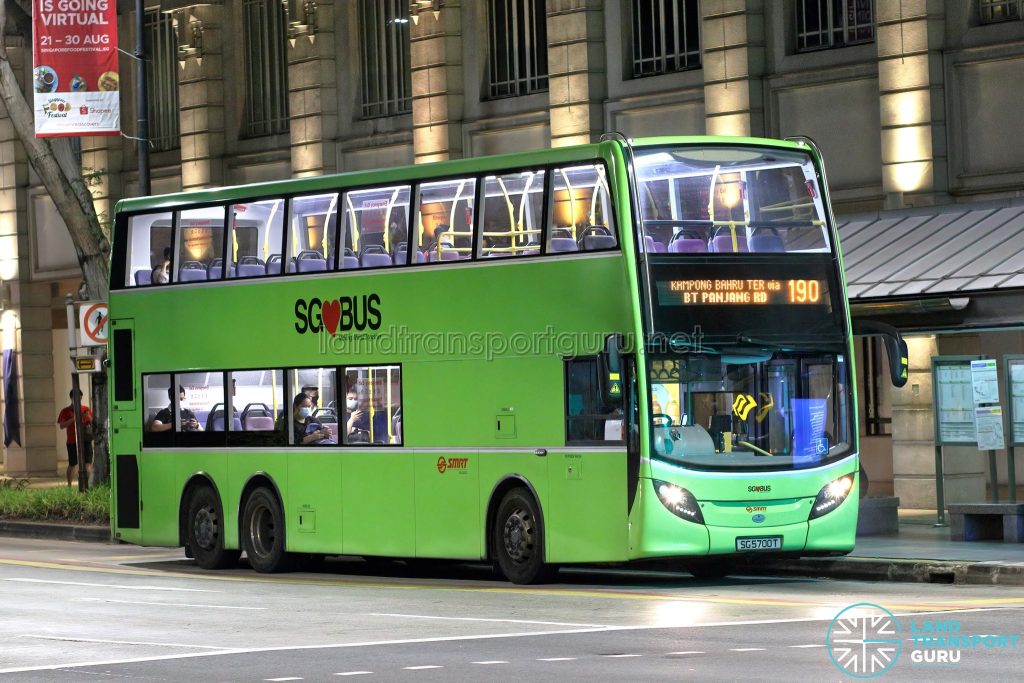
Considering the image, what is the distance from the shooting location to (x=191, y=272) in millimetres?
23531

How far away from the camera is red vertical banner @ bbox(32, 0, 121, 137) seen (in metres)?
28.4

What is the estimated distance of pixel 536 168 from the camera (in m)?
19.5

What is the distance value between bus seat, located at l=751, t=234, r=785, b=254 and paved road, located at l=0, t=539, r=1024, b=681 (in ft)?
10.4

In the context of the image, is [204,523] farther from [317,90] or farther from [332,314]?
[317,90]

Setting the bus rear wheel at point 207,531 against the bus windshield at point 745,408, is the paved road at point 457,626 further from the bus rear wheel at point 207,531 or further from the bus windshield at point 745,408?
the bus windshield at point 745,408

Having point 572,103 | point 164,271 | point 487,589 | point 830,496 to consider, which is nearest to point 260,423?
point 164,271

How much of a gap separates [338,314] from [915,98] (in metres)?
9.81

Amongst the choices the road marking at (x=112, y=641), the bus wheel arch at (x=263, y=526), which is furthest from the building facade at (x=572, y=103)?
the road marking at (x=112, y=641)

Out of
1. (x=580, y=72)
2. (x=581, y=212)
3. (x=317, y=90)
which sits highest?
(x=317, y=90)

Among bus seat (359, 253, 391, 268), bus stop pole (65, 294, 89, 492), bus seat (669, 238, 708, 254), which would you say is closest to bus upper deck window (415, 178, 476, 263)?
bus seat (359, 253, 391, 268)

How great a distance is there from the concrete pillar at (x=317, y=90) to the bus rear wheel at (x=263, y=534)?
49.5 feet

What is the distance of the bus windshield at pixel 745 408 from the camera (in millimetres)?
18656

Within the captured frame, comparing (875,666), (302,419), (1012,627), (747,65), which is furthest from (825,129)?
(875,666)

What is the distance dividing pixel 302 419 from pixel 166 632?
656cm
